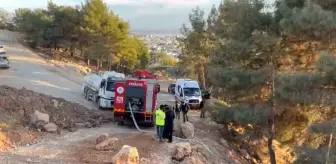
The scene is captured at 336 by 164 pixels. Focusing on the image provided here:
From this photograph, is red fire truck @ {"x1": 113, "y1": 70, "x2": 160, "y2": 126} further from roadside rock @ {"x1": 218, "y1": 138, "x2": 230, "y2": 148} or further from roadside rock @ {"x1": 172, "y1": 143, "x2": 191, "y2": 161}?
roadside rock @ {"x1": 172, "y1": 143, "x2": 191, "y2": 161}

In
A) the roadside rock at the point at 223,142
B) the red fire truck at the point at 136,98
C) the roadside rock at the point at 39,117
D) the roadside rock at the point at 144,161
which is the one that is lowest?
the roadside rock at the point at 223,142

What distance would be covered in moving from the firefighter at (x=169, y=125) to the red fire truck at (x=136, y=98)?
2.70m

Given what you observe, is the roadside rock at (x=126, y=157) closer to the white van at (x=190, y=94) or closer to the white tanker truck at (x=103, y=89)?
the white tanker truck at (x=103, y=89)

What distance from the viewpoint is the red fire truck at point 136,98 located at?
2311 centimetres

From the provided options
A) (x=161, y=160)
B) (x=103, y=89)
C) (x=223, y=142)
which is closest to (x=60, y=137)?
(x=161, y=160)

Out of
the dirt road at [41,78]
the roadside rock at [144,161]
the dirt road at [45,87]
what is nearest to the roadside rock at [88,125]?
the dirt road at [45,87]

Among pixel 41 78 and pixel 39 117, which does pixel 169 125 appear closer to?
pixel 39 117

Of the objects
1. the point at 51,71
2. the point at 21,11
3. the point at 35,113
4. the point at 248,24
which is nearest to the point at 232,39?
the point at 248,24

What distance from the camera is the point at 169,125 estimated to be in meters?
20.3

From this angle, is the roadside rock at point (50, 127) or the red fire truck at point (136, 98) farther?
the red fire truck at point (136, 98)

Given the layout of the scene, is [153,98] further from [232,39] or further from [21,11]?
[21,11]

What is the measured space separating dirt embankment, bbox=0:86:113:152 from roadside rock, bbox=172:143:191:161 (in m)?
6.43

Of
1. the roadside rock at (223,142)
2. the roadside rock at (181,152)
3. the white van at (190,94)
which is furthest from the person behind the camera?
the white van at (190,94)

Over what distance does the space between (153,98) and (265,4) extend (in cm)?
863
